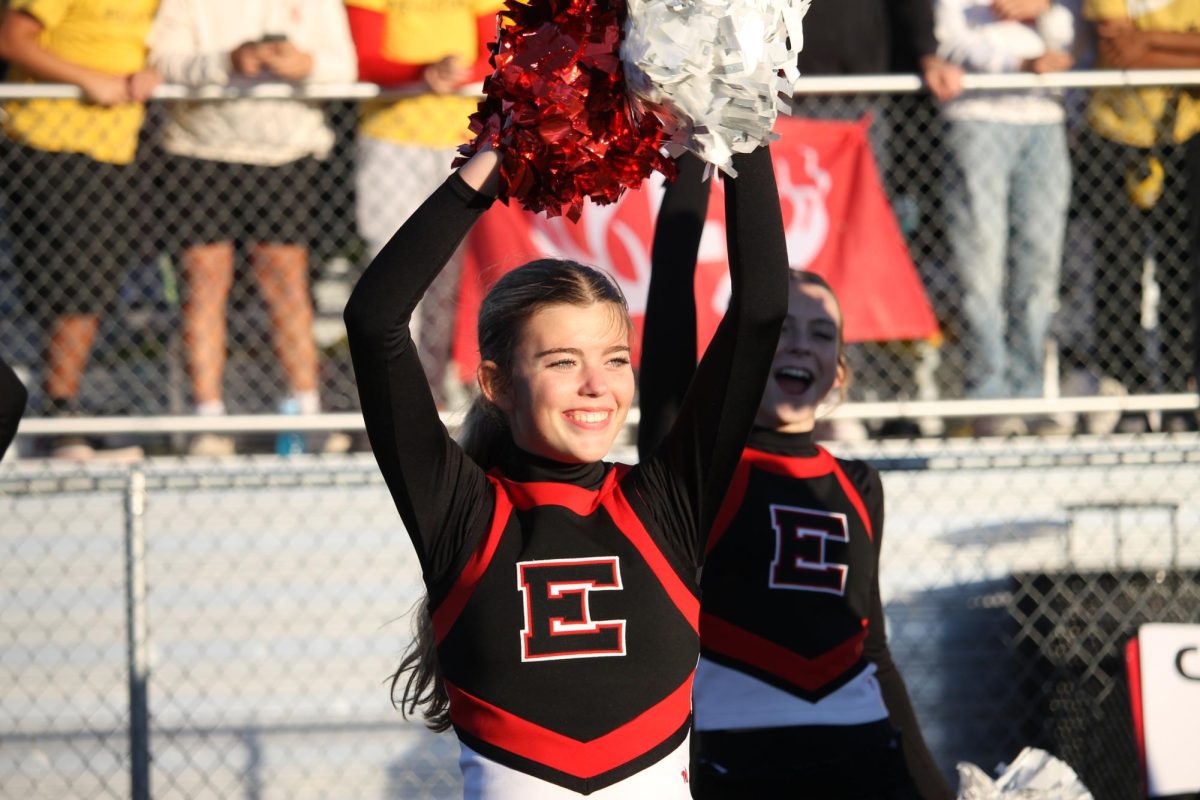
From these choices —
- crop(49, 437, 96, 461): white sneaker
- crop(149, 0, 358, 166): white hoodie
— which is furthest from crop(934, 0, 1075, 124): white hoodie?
crop(49, 437, 96, 461): white sneaker

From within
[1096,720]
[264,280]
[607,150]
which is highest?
[607,150]

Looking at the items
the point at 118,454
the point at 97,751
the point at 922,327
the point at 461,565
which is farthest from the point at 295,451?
the point at 461,565

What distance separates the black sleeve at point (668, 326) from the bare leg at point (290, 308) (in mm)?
2539

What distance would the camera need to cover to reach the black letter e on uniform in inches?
80.3

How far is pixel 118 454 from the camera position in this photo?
497cm

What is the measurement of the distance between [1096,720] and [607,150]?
3167 millimetres

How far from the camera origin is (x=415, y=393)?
1998mm

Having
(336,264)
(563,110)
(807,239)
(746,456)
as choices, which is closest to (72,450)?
(336,264)

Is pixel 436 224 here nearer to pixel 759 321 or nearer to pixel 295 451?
pixel 759 321

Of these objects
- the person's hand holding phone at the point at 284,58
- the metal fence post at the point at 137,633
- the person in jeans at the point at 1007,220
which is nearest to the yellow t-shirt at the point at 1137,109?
the person in jeans at the point at 1007,220

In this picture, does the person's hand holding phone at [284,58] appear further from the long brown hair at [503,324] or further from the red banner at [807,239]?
the long brown hair at [503,324]

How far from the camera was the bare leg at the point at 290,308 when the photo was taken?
4.94 m

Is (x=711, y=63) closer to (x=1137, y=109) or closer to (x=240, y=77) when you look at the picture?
(x=240, y=77)

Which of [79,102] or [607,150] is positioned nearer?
[607,150]
